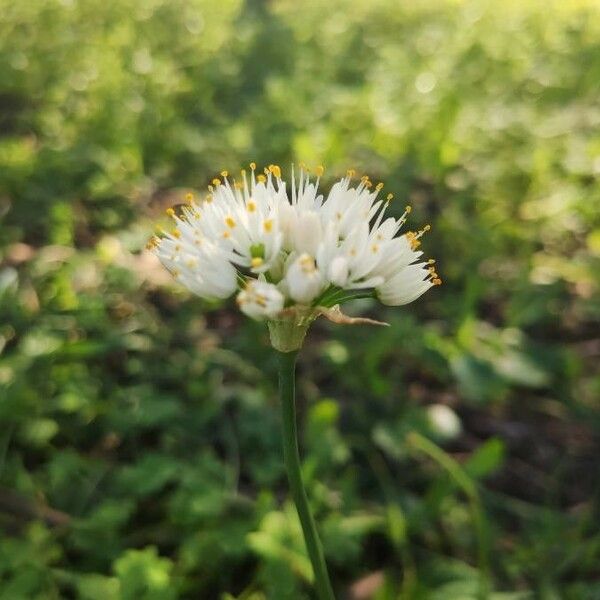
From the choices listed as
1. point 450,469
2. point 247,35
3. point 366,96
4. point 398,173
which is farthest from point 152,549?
point 247,35

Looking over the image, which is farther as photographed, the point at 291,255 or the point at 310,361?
the point at 310,361

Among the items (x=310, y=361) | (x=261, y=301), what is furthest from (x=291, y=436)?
(x=310, y=361)

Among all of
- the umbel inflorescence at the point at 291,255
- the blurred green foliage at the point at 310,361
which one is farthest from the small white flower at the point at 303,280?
the blurred green foliage at the point at 310,361

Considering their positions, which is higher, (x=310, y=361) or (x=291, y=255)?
(x=310, y=361)

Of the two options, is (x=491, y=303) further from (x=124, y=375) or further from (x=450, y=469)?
(x=124, y=375)

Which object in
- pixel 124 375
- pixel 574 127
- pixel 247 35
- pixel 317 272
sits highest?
pixel 247 35

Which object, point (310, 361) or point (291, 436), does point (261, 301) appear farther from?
point (310, 361)

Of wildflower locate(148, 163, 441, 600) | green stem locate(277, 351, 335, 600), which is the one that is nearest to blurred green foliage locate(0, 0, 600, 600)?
green stem locate(277, 351, 335, 600)
